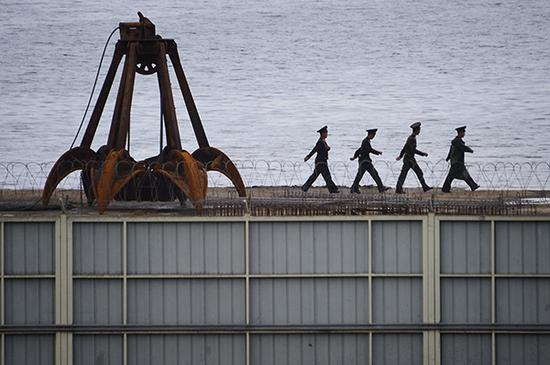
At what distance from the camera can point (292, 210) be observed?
2114 cm

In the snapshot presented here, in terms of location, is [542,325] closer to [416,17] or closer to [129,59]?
[129,59]

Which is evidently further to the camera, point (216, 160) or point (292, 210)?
point (216, 160)

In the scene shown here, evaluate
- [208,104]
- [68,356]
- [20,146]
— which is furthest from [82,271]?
[208,104]

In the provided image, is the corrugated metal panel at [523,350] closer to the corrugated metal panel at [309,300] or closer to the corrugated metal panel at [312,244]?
the corrugated metal panel at [309,300]

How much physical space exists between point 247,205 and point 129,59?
5.48m

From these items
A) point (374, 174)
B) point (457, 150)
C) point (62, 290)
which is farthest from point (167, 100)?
point (62, 290)

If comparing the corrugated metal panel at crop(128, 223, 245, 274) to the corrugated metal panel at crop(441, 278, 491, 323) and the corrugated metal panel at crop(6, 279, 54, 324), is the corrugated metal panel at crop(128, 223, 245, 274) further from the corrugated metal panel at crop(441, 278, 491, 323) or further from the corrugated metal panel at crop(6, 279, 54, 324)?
the corrugated metal panel at crop(441, 278, 491, 323)

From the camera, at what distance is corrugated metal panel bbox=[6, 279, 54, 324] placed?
20.4 meters

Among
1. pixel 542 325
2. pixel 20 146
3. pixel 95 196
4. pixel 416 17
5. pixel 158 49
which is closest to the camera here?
pixel 542 325

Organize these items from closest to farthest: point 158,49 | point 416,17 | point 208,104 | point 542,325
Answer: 1. point 542,325
2. point 158,49
3. point 208,104
4. point 416,17

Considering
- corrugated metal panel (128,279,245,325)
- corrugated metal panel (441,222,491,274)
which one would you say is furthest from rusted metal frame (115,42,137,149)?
→ corrugated metal panel (441,222,491,274)

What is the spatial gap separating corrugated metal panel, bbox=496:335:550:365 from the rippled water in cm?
1928

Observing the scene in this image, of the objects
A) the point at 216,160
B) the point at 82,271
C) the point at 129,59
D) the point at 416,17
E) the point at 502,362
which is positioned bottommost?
the point at 502,362

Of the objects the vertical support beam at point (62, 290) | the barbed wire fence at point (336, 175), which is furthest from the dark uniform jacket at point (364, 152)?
the vertical support beam at point (62, 290)
